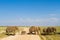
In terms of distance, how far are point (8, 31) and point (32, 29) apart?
39.8ft

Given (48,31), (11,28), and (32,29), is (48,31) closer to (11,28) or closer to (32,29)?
(32,29)

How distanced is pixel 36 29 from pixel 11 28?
12.8 m

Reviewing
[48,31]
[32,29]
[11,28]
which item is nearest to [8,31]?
[11,28]

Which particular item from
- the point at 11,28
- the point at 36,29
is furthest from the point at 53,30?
the point at 11,28

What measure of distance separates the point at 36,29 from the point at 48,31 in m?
5.94

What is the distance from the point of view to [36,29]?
8569cm

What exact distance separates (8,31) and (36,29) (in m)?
14.2

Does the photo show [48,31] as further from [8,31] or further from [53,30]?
[8,31]

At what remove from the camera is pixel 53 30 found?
85812 mm

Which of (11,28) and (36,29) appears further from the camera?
(36,29)

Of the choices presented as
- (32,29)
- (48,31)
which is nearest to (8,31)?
(32,29)

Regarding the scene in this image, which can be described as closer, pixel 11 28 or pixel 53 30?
pixel 11 28

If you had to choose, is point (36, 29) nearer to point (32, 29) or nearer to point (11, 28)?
point (32, 29)

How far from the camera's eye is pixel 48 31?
8456 cm
